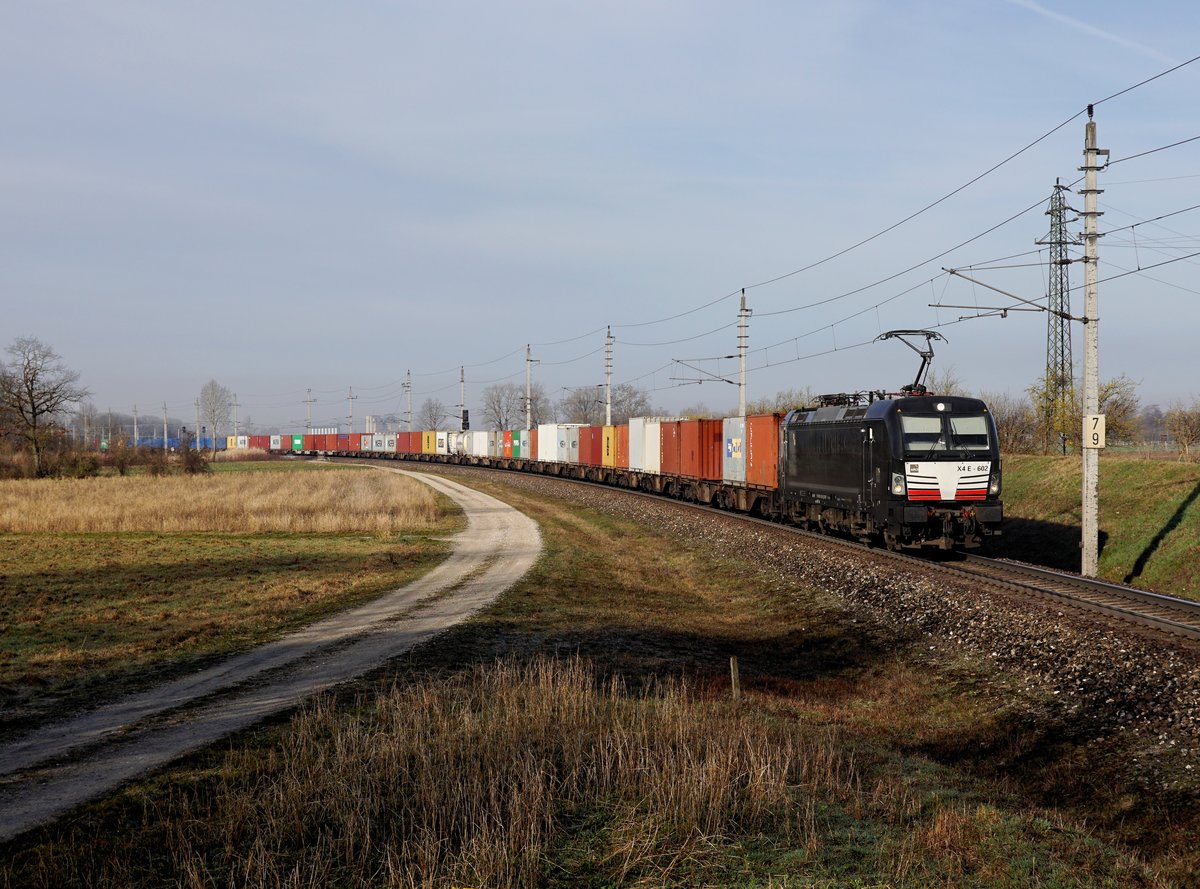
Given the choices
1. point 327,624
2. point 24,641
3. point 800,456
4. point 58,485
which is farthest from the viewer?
point 58,485

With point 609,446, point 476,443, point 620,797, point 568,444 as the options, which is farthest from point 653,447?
point 476,443

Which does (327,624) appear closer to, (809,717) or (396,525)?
(809,717)

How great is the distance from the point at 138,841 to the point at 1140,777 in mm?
10007

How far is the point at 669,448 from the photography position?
1813 inches

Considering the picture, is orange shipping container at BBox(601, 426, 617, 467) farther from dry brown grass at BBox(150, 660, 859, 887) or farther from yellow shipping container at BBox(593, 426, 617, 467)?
dry brown grass at BBox(150, 660, 859, 887)

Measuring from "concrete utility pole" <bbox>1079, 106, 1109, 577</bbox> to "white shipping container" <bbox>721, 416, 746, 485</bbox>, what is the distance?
1504 cm

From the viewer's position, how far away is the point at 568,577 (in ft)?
78.0

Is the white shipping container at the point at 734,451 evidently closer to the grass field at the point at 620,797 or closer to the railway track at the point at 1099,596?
the railway track at the point at 1099,596

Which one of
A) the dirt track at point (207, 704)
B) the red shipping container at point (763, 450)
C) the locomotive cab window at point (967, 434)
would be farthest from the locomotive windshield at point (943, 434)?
the dirt track at point (207, 704)

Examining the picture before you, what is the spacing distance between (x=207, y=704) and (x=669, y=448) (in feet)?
118

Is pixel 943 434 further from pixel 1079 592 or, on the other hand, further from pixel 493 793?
pixel 493 793

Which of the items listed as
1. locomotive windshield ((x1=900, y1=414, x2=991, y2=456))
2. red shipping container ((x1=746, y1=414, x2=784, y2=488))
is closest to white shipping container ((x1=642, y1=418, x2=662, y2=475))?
red shipping container ((x1=746, y1=414, x2=784, y2=488))

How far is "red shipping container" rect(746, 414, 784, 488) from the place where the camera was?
107ft

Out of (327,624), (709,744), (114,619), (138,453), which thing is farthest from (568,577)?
(138,453)
